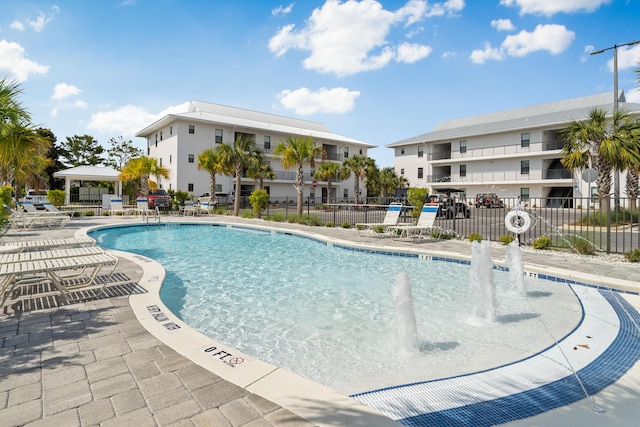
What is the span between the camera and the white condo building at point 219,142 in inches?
1320

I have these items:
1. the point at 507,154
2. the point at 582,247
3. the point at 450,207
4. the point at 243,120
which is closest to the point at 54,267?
the point at 582,247

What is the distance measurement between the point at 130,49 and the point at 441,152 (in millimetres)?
38712

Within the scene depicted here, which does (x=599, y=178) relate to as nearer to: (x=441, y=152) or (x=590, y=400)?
(x=590, y=400)

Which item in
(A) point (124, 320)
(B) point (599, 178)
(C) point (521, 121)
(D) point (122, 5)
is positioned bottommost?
(A) point (124, 320)

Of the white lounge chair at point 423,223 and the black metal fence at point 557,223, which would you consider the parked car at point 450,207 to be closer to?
the black metal fence at point 557,223

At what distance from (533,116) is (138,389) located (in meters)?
48.4

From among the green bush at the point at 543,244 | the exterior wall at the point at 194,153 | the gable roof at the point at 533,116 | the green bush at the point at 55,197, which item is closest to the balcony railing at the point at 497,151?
the gable roof at the point at 533,116

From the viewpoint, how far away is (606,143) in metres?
12.6

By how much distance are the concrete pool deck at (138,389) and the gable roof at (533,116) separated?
121ft

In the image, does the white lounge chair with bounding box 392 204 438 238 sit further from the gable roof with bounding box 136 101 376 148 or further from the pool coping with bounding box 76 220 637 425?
the gable roof with bounding box 136 101 376 148

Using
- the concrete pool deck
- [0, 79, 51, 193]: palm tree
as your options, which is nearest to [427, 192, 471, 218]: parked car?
the concrete pool deck

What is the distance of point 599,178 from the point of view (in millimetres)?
13297

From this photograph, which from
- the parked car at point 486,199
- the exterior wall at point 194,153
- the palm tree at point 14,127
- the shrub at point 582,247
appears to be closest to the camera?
the palm tree at point 14,127

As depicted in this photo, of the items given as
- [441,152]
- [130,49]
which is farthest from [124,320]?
[441,152]
